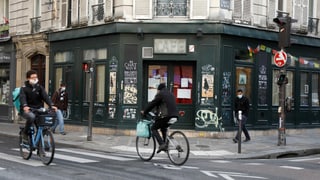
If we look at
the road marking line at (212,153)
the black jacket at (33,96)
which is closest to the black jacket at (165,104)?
the black jacket at (33,96)

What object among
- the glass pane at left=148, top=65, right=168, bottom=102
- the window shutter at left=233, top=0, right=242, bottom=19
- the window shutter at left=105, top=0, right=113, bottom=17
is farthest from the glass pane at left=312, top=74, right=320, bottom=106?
the window shutter at left=105, top=0, right=113, bottom=17

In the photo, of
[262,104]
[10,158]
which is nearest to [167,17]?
[262,104]

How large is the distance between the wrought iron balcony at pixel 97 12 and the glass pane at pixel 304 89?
8.56 metres

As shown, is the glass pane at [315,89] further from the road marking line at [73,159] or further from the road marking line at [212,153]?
the road marking line at [73,159]

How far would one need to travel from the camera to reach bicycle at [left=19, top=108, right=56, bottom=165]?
10109mm

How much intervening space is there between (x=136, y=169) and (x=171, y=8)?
879cm

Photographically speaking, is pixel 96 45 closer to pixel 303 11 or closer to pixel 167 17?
pixel 167 17

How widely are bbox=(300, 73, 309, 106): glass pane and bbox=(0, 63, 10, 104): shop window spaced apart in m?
13.7

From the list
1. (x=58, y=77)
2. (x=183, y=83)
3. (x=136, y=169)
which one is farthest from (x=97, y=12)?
(x=136, y=169)

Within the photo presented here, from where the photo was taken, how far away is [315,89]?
2138cm

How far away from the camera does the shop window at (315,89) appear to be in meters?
21.2

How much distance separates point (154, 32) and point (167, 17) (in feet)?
2.34

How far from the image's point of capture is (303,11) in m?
20.4

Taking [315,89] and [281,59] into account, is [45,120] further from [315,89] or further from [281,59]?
[315,89]
